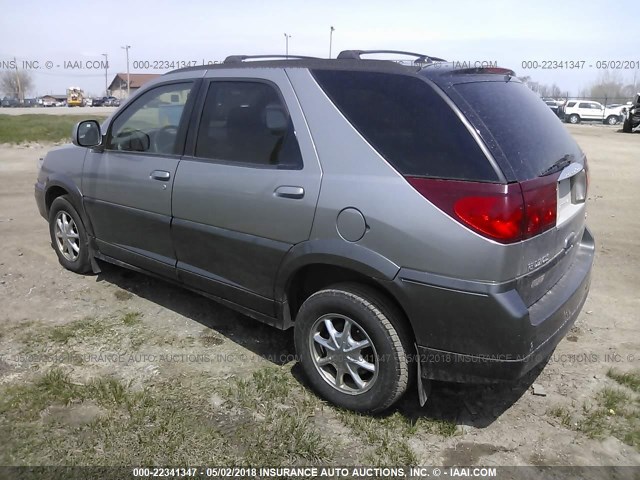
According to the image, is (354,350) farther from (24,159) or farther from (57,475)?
(24,159)

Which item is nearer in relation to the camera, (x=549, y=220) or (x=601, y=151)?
(x=549, y=220)

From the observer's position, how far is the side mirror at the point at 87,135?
433cm

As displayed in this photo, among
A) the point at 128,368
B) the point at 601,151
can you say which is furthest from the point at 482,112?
the point at 601,151

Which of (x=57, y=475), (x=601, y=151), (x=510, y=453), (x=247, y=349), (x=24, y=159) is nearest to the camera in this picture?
(x=57, y=475)

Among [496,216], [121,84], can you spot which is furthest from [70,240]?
[121,84]

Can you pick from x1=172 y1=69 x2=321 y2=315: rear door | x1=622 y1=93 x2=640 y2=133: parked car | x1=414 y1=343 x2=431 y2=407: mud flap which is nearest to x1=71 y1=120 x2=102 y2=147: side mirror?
x1=172 y1=69 x2=321 y2=315: rear door

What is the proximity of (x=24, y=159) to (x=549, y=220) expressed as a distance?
13961 mm

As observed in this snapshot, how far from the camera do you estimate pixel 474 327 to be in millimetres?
2504

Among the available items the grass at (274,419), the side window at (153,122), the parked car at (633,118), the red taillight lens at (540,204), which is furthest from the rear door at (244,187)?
the parked car at (633,118)

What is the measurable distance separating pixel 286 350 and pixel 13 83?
11679cm

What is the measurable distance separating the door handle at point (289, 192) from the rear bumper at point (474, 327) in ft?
2.41

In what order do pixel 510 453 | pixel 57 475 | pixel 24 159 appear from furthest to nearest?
1. pixel 24 159
2. pixel 510 453
3. pixel 57 475

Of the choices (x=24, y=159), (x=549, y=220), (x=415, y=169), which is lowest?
(x=24, y=159)

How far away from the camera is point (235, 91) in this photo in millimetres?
3461
